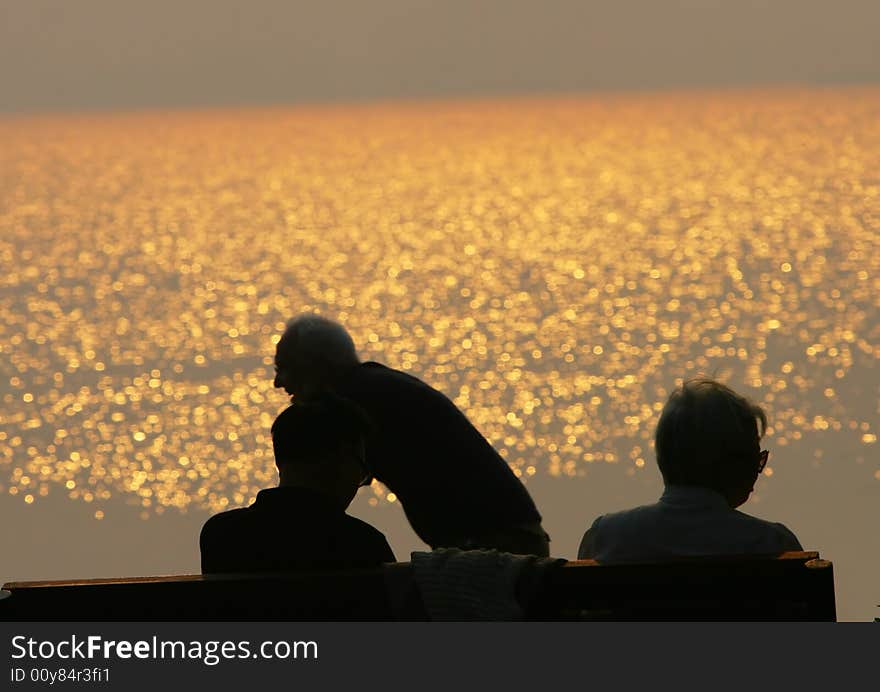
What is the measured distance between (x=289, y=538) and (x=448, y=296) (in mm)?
31536

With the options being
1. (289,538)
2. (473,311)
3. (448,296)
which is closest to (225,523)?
(289,538)

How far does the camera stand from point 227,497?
625 inches

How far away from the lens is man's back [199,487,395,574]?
4660 millimetres

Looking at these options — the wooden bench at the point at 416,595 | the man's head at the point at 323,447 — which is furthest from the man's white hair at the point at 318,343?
the wooden bench at the point at 416,595

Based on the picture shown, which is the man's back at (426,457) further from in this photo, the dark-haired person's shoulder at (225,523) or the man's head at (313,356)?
the dark-haired person's shoulder at (225,523)

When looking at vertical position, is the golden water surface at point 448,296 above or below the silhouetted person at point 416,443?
above

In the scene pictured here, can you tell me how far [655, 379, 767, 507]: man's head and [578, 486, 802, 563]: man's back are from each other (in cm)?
4

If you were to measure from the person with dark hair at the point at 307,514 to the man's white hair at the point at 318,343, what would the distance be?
85 cm

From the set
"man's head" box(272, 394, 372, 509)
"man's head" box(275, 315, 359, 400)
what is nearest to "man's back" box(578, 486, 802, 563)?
"man's head" box(272, 394, 372, 509)

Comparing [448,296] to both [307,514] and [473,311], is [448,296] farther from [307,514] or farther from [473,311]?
[307,514]

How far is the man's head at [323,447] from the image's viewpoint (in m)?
4.83
